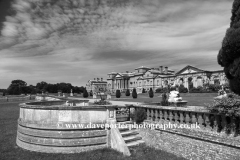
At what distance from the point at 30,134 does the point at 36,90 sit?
10243 cm

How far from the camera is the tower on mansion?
2555 inches

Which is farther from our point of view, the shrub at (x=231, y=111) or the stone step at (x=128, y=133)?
the stone step at (x=128, y=133)

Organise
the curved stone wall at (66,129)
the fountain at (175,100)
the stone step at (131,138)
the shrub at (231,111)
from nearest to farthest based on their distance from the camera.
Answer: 1. the shrub at (231,111)
2. the curved stone wall at (66,129)
3. the stone step at (131,138)
4. the fountain at (175,100)

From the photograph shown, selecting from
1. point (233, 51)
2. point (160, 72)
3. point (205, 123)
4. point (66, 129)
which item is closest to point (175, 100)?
point (205, 123)

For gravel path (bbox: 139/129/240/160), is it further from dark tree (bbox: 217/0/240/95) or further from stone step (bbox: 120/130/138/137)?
dark tree (bbox: 217/0/240/95)

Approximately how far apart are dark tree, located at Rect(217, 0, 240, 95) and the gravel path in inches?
91.8

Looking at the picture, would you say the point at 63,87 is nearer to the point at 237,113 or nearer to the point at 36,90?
the point at 36,90

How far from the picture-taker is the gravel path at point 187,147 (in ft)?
21.6

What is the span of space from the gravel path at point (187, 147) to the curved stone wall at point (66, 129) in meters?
2.56

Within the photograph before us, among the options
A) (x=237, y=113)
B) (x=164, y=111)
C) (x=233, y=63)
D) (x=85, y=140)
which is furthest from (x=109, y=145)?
(x=233, y=63)

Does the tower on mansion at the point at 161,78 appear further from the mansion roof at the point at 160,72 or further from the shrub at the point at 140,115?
the shrub at the point at 140,115

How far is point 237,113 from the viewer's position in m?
6.18

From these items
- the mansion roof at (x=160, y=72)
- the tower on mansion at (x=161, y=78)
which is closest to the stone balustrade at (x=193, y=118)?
the tower on mansion at (x=161, y=78)

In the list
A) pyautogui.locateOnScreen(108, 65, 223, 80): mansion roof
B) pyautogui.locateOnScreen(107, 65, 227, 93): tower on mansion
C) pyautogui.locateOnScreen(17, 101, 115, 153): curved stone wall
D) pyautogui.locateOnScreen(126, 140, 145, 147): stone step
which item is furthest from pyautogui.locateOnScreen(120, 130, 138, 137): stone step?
pyautogui.locateOnScreen(108, 65, 223, 80): mansion roof
